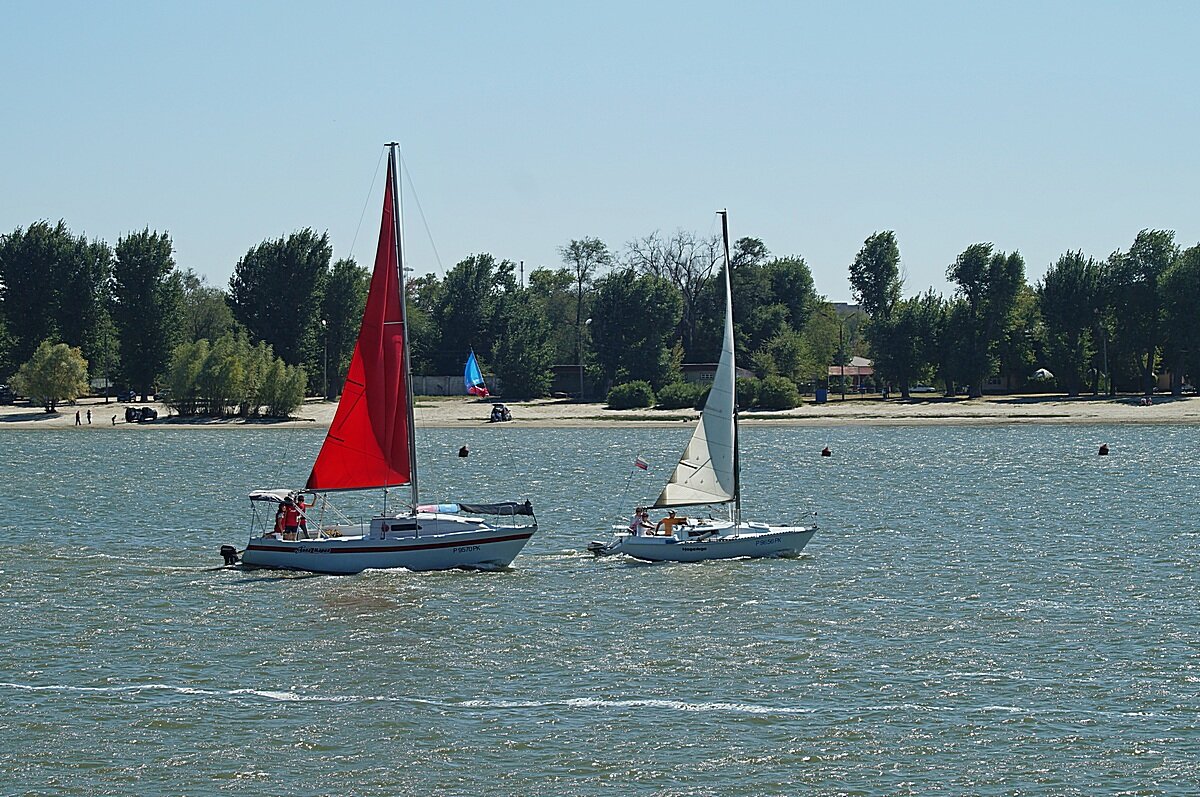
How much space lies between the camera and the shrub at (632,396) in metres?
129

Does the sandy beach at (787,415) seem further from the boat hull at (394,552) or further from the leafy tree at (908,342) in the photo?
the boat hull at (394,552)

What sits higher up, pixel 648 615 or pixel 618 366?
pixel 618 366

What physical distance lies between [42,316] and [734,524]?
10291 centimetres

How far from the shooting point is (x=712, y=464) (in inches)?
1591

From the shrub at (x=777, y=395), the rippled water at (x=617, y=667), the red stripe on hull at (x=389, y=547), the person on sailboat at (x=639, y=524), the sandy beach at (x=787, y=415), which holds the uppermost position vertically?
the shrub at (x=777, y=395)

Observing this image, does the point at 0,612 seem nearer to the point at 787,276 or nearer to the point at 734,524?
the point at 734,524

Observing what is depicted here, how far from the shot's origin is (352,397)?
38.5 meters

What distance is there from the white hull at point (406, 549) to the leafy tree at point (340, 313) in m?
102

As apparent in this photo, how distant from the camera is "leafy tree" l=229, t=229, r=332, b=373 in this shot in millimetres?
133250

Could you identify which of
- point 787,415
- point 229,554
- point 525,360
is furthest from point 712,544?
point 525,360

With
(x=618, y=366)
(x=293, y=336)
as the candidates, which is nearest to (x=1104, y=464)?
(x=618, y=366)

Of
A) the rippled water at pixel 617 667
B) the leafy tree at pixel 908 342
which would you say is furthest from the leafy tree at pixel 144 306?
the rippled water at pixel 617 667

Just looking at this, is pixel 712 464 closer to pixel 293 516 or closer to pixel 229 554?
pixel 293 516

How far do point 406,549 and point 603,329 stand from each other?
10173 centimetres
